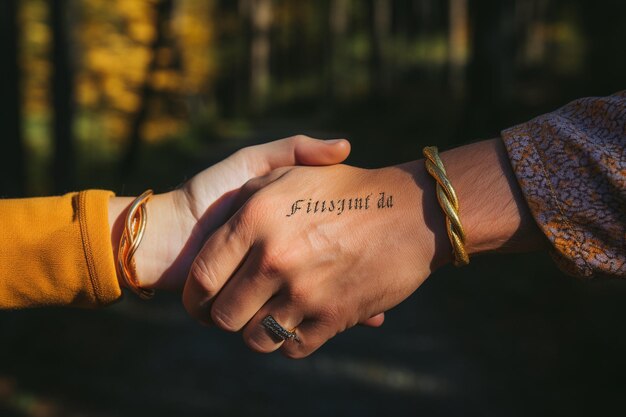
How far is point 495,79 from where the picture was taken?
33.6 feet

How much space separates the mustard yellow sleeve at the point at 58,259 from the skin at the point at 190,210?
20 centimetres

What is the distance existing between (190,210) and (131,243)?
0.37 metres

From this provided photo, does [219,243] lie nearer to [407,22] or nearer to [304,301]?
[304,301]

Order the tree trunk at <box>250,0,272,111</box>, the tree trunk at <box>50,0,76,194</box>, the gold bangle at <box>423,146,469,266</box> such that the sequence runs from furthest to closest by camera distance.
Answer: the tree trunk at <box>250,0,272,111</box>
the tree trunk at <box>50,0,76,194</box>
the gold bangle at <box>423,146,469,266</box>

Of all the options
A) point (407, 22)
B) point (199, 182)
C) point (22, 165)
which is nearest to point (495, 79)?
point (22, 165)

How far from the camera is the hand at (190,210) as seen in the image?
8.35 ft

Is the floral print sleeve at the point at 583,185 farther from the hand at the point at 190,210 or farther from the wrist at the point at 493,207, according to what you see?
the hand at the point at 190,210

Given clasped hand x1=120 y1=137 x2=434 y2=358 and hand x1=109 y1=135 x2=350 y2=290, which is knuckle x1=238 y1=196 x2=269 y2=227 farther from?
hand x1=109 y1=135 x2=350 y2=290

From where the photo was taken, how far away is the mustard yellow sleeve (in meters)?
2.28

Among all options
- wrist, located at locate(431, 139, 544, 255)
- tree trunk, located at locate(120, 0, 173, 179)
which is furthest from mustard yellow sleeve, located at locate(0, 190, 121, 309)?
tree trunk, located at locate(120, 0, 173, 179)

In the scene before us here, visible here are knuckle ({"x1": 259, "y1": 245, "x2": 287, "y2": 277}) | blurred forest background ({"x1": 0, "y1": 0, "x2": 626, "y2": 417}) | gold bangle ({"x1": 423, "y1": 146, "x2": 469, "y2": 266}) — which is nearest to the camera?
gold bangle ({"x1": 423, "y1": 146, "x2": 469, "y2": 266})

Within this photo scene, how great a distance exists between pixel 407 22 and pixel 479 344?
112 ft

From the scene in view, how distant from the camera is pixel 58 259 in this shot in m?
2.28

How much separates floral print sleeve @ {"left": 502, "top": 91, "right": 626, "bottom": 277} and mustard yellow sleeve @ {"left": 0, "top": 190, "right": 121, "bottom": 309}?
59.8 inches
